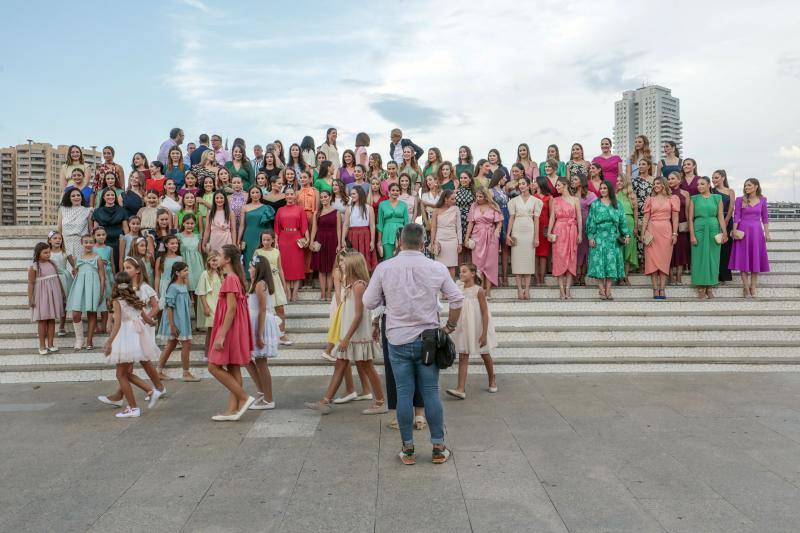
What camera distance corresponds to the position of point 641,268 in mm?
11766

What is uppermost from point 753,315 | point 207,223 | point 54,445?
point 207,223

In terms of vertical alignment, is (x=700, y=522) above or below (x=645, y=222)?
below

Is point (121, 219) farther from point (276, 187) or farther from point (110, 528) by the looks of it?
point (110, 528)

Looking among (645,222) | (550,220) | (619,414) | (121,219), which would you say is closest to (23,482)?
(619,414)

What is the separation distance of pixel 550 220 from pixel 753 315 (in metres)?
3.48

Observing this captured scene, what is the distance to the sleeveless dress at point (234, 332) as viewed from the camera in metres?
6.66

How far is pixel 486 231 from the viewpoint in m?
10.7

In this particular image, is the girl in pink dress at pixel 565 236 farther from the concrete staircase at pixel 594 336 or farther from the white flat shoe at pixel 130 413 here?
the white flat shoe at pixel 130 413

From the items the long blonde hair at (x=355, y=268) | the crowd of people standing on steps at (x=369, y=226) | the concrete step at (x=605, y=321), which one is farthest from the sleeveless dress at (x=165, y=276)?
the long blonde hair at (x=355, y=268)

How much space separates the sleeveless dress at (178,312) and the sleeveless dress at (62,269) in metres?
2.19

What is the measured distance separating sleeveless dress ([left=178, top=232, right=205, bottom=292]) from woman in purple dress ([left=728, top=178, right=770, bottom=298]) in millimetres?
8752

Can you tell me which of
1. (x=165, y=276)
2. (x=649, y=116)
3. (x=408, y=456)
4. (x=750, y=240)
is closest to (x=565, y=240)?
(x=750, y=240)

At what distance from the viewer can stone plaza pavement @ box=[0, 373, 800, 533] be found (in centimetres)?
406

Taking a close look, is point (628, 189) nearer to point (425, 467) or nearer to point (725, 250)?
point (725, 250)
